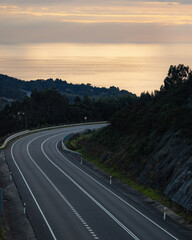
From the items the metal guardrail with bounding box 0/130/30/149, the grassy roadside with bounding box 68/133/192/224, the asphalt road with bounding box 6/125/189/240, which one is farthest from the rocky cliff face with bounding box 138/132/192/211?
the metal guardrail with bounding box 0/130/30/149

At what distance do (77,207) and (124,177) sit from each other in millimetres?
11773

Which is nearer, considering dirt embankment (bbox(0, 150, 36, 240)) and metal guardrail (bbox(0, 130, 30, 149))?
dirt embankment (bbox(0, 150, 36, 240))

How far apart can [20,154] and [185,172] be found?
1263 inches

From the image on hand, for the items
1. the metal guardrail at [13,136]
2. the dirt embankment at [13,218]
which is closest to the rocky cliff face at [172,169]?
the dirt embankment at [13,218]

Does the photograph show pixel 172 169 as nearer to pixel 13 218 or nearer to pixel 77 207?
pixel 77 207

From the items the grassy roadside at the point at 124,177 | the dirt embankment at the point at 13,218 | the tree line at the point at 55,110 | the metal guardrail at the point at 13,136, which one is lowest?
the dirt embankment at the point at 13,218

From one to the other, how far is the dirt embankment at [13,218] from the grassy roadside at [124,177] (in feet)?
35.1

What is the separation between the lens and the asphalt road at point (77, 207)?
25.8 meters

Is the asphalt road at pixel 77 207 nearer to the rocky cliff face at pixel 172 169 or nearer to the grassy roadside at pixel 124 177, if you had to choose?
the grassy roadside at pixel 124 177

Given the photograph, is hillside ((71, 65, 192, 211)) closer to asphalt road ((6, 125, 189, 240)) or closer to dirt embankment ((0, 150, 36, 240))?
asphalt road ((6, 125, 189, 240))

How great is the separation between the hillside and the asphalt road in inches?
127

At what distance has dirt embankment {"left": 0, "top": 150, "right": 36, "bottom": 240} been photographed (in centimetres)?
2569

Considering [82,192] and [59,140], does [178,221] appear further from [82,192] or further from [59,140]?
[59,140]

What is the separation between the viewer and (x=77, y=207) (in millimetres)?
31938
